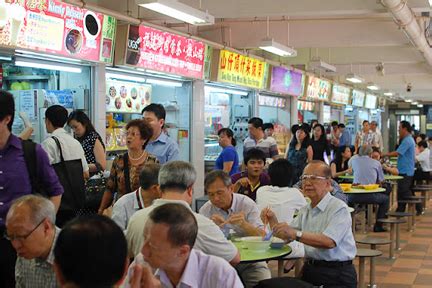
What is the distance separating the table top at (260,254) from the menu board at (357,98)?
16.7 meters

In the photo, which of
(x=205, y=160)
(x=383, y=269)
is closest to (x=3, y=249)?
(x=383, y=269)

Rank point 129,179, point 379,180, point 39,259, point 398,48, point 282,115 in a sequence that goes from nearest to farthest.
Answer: point 39,259, point 129,179, point 379,180, point 398,48, point 282,115

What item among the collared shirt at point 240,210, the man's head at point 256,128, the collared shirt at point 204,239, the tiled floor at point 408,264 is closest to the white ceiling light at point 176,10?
the man's head at point 256,128

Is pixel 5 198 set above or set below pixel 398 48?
below

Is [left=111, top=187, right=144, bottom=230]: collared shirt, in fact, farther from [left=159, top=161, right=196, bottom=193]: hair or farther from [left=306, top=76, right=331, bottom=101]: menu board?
[left=306, top=76, right=331, bottom=101]: menu board

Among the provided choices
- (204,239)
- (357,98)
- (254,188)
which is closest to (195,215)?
(204,239)

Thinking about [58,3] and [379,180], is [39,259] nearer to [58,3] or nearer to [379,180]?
[58,3]

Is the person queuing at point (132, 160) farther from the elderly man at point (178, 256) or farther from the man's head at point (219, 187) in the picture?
the elderly man at point (178, 256)

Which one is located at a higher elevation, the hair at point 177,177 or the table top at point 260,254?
the hair at point 177,177

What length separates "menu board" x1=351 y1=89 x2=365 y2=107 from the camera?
2035 centimetres

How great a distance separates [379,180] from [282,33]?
10.9ft

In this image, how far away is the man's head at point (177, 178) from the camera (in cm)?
335

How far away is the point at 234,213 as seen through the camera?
14.6 feet

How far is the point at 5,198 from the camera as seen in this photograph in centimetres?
348
